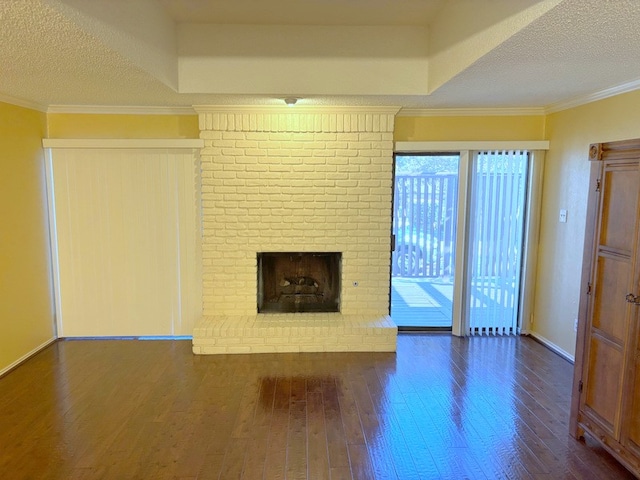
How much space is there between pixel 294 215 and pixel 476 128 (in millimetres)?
2022

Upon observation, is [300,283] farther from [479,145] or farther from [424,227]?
[479,145]

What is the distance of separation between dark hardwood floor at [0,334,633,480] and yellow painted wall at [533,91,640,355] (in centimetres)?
37

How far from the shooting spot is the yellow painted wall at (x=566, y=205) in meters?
3.40

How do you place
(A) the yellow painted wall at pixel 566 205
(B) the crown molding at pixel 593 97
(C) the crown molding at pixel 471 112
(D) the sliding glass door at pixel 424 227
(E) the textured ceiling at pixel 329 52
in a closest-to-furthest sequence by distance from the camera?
(E) the textured ceiling at pixel 329 52 → (B) the crown molding at pixel 593 97 → (A) the yellow painted wall at pixel 566 205 → (C) the crown molding at pixel 471 112 → (D) the sliding glass door at pixel 424 227

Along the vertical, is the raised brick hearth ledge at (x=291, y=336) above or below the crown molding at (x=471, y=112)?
below

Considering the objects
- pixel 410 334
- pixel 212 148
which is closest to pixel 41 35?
pixel 212 148

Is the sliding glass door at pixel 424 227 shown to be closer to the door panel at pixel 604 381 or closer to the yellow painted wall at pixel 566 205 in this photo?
the yellow painted wall at pixel 566 205

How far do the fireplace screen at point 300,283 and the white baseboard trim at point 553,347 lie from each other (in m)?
2.05

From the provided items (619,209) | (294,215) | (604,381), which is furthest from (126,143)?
(604,381)

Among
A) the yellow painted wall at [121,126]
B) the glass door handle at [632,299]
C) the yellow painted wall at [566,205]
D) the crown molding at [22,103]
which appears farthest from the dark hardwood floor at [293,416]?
the crown molding at [22,103]

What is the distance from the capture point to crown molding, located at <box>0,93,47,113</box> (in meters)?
3.44

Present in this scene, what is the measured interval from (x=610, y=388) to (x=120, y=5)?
3.44 m

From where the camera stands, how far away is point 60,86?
10.4ft

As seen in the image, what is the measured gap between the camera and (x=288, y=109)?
3922mm
